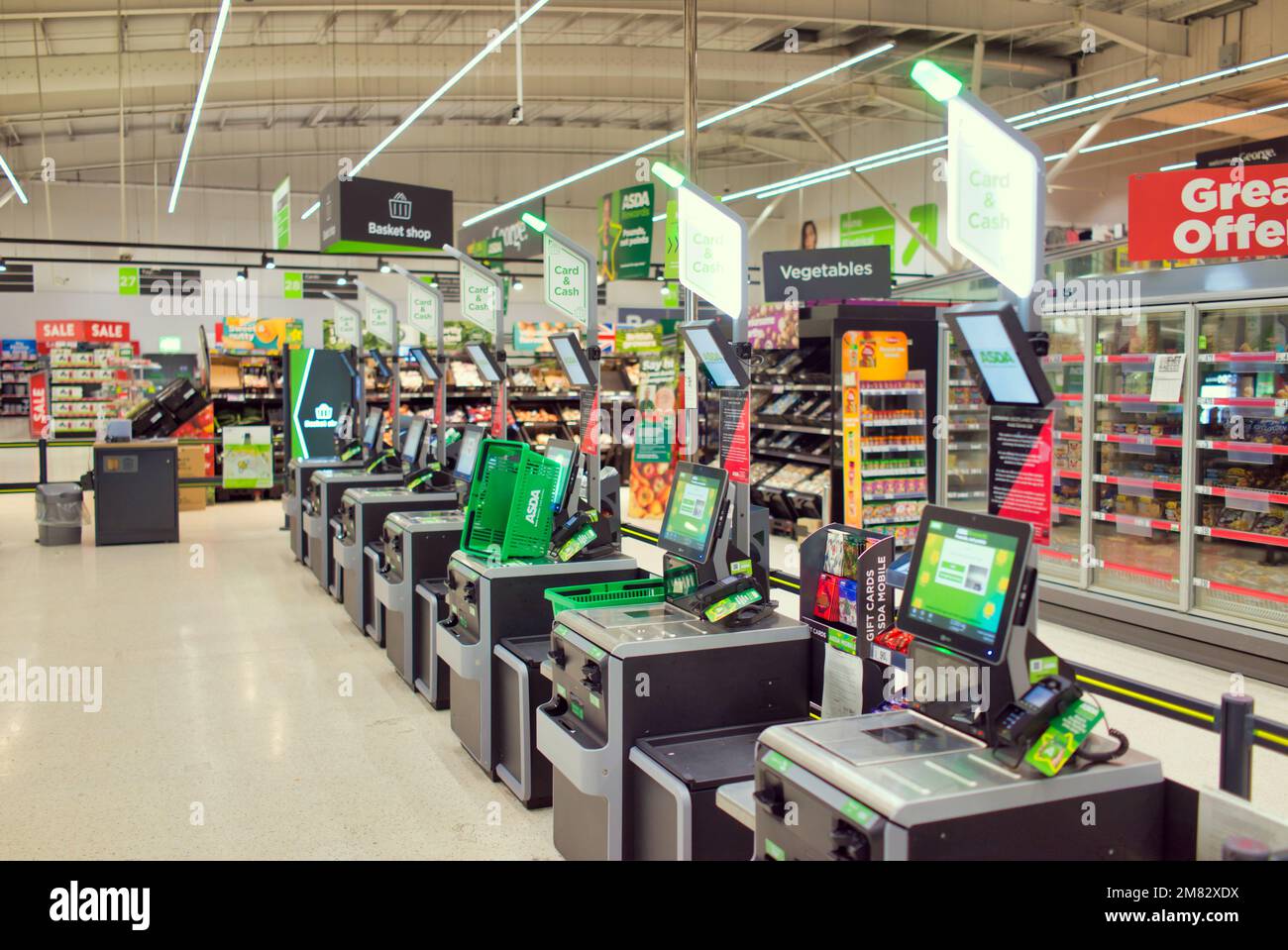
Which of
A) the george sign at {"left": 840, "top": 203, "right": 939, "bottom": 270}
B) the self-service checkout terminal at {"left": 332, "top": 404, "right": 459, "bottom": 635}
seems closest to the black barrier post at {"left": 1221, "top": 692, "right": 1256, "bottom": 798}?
the self-service checkout terminal at {"left": 332, "top": 404, "right": 459, "bottom": 635}

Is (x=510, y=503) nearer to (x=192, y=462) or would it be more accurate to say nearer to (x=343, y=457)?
(x=343, y=457)

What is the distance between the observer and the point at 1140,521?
6.50 metres

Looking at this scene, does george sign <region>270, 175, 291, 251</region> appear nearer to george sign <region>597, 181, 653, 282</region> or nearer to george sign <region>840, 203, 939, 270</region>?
george sign <region>597, 181, 653, 282</region>

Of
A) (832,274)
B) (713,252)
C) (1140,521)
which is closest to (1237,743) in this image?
(713,252)

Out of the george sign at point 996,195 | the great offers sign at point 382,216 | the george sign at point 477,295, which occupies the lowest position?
the george sign at point 996,195

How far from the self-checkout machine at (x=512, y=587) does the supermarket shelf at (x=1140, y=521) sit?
11.9ft

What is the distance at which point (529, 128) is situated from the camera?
21766 mm

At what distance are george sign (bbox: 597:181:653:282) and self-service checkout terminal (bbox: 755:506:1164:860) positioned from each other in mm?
9508

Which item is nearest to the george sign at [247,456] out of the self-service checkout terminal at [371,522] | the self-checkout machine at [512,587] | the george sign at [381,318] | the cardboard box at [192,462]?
the cardboard box at [192,462]

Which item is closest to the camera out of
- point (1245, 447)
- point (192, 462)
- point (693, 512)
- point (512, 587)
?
point (693, 512)

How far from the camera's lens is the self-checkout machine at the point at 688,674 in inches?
115

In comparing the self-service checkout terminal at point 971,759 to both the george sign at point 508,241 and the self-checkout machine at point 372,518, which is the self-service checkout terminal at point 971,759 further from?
the george sign at point 508,241

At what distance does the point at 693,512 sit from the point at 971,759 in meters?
1.40

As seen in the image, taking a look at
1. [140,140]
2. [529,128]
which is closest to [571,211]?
[529,128]
